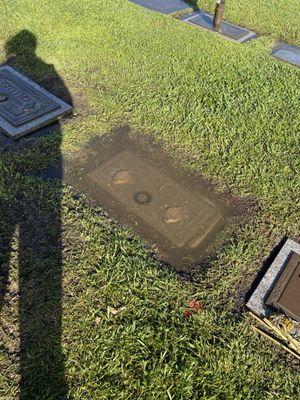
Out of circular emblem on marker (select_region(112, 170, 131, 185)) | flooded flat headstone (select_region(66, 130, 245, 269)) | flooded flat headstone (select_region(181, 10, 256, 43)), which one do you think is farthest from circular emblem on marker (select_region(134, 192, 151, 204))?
flooded flat headstone (select_region(181, 10, 256, 43))

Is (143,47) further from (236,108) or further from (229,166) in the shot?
(229,166)

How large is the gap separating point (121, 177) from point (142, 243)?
86 cm

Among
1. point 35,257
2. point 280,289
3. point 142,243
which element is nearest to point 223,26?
point 142,243

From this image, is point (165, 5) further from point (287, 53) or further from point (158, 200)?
point (158, 200)

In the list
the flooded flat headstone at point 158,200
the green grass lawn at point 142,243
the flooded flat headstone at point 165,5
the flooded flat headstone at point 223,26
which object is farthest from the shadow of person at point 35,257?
the flooded flat headstone at point 165,5

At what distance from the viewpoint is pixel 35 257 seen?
292 cm

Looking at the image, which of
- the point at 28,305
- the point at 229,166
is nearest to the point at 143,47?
the point at 229,166

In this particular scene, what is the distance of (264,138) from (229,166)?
74 cm

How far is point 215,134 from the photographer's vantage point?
4.29 metres

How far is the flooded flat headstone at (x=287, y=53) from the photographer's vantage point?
235 inches

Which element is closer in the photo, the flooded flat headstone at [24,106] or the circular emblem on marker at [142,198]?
the circular emblem on marker at [142,198]

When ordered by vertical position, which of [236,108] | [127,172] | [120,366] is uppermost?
[236,108]

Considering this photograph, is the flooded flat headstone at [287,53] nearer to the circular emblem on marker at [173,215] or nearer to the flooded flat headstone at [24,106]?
the flooded flat headstone at [24,106]

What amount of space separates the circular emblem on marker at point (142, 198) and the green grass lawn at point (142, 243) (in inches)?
14.5
